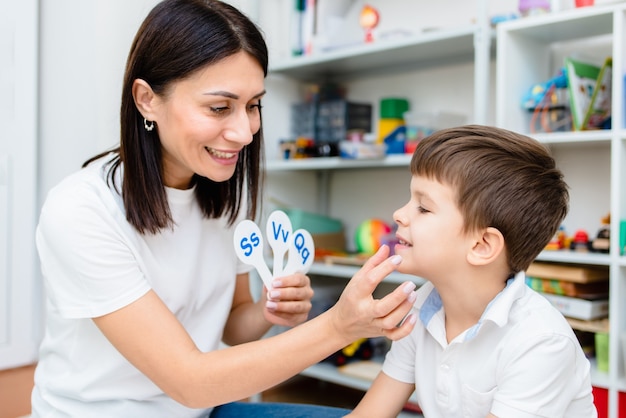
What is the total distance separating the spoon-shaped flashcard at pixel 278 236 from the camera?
1.24 m

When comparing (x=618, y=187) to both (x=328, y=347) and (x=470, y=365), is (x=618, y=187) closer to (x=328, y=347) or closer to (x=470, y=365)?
(x=470, y=365)

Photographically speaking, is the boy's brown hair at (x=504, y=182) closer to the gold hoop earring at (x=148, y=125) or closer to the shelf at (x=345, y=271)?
the gold hoop earring at (x=148, y=125)

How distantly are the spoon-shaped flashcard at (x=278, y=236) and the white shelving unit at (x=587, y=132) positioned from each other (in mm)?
999

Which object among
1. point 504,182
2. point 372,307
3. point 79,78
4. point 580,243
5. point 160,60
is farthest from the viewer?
point 79,78

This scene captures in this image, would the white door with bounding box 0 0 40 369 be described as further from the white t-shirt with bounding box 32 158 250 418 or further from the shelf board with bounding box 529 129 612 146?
the shelf board with bounding box 529 129 612 146

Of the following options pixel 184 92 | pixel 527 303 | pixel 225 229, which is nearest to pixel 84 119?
pixel 225 229

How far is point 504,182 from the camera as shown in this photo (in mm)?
1032

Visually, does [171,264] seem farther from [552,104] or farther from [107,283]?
[552,104]

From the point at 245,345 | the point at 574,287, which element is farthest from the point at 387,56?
the point at 245,345

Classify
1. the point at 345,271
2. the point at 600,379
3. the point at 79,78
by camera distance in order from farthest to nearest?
the point at 345,271 < the point at 79,78 < the point at 600,379

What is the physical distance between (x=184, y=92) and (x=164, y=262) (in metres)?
0.35

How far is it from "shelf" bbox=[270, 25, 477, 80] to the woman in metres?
1.10

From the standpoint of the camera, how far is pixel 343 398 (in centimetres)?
272

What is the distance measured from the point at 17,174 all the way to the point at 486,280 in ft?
4.94
